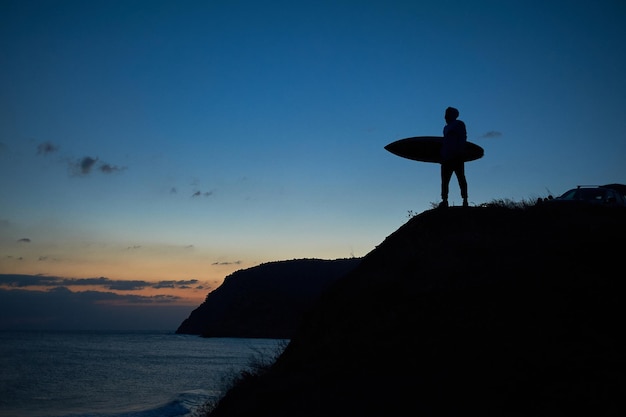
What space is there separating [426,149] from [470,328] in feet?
26.5

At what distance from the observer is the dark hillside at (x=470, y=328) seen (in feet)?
22.4

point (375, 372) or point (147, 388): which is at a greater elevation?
point (375, 372)

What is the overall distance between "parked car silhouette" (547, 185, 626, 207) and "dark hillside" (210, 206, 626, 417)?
2275 millimetres

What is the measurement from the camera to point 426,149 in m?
15.5

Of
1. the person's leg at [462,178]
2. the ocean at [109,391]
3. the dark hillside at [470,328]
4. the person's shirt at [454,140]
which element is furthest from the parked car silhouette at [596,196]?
the ocean at [109,391]

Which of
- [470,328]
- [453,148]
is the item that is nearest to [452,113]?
[453,148]

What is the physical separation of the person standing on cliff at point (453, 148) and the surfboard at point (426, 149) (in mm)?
2258

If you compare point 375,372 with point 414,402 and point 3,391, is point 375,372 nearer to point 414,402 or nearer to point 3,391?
point 414,402

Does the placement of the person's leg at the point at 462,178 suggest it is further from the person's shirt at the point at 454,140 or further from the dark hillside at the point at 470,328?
the dark hillside at the point at 470,328

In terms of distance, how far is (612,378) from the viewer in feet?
21.4

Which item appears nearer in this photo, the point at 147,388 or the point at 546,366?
the point at 546,366

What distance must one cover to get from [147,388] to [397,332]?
37.9 m

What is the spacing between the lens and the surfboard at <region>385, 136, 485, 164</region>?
15500 mm

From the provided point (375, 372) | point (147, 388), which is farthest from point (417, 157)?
point (147, 388)
